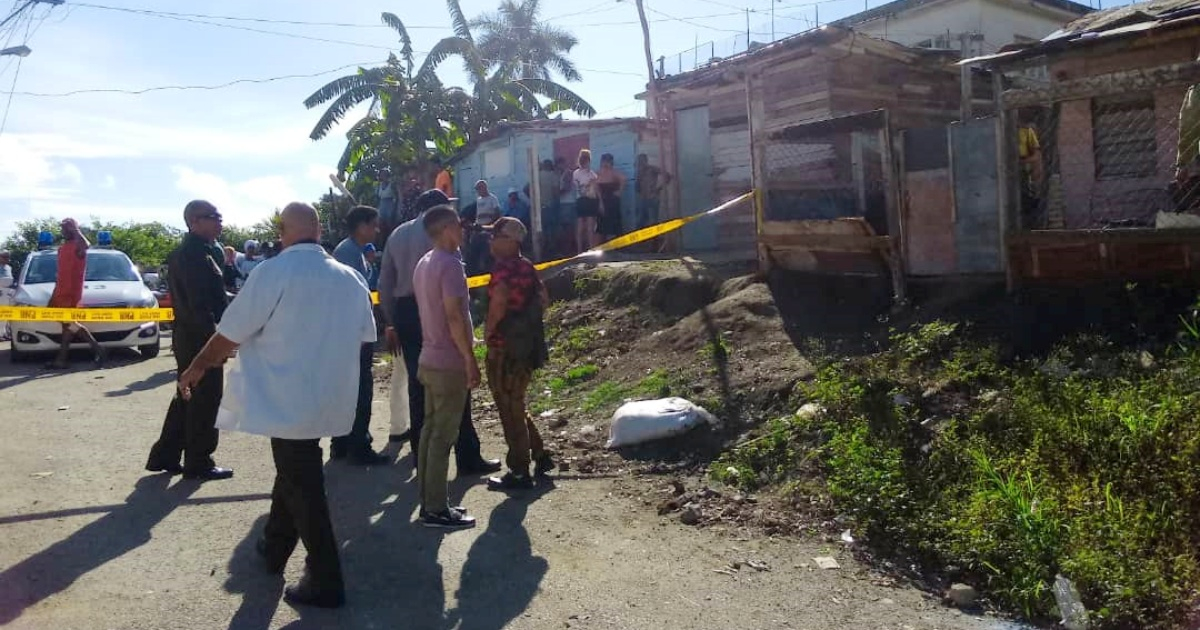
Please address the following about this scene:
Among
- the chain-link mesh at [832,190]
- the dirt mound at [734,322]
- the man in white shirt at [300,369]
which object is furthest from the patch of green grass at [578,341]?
the man in white shirt at [300,369]

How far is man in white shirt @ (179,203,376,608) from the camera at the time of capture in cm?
414

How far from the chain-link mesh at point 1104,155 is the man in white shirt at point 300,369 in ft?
23.4

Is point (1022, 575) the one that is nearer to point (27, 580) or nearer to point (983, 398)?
point (983, 398)

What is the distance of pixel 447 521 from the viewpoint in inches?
209

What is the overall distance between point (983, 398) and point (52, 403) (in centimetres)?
871

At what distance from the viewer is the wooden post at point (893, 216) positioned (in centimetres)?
782

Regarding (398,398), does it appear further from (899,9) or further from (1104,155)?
(899,9)

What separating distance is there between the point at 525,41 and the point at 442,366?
103 ft

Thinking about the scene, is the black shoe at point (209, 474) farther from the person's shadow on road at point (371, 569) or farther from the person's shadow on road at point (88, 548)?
the person's shadow on road at point (371, 569)

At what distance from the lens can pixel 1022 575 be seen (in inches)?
166

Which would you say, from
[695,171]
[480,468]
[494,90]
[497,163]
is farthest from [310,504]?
[494,90]

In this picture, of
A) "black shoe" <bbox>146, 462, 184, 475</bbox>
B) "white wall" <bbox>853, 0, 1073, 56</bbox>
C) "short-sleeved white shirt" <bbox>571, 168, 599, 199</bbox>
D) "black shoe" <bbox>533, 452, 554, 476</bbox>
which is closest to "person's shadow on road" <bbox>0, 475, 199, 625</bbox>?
"black shoe" <bbox>146, 462, 184, 475</bbox>

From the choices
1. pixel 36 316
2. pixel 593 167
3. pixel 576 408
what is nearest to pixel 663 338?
pixel 576 408

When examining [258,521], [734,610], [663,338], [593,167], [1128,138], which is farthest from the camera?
[593,167]
